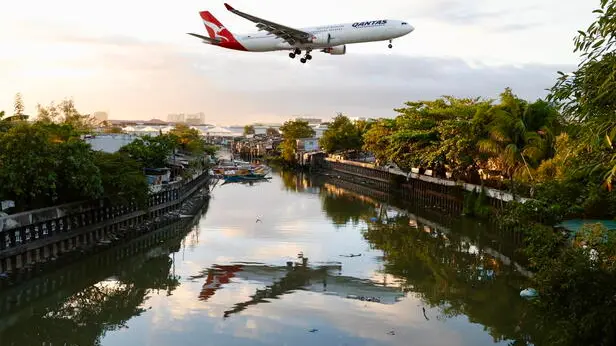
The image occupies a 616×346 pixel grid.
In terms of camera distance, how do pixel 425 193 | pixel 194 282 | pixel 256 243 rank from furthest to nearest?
pixel 425 193 < pixel 256 243 < pixel 194 282

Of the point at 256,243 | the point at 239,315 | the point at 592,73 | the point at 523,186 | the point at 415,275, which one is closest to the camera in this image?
the point at 592,73

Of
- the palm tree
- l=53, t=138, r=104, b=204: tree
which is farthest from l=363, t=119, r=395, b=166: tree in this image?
l=53, t=138, r=104, b=204: tree

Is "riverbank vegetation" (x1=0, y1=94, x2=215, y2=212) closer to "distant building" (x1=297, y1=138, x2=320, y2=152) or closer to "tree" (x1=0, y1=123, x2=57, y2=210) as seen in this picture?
"tree" (x1=0, y1=123, x2=57, y2=210)

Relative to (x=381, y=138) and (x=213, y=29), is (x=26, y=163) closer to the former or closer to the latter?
(x=213, y=29)

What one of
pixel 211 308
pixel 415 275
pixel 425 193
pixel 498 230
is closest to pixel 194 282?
pixel 211 308

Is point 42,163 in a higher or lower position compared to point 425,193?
higher

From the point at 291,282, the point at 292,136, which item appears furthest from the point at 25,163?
the point at 292,136

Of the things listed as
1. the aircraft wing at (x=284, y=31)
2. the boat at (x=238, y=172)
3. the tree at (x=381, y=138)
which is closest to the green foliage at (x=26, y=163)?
the aircraft wing at (x=284, y=31)

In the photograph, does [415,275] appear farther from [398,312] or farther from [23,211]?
[23,211]
